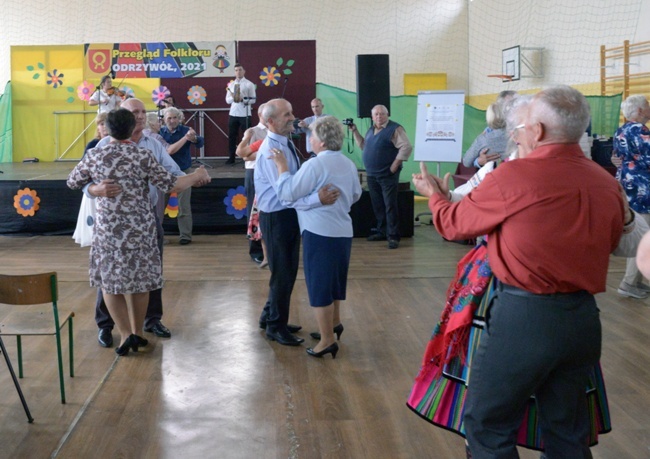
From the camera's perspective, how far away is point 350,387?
12.5 feet

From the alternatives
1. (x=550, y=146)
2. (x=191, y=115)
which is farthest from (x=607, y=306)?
(x=191, y=115)

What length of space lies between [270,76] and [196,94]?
4.48ft

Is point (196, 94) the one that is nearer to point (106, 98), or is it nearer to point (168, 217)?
point (106, 98)

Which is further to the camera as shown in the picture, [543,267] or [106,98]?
[106,98]

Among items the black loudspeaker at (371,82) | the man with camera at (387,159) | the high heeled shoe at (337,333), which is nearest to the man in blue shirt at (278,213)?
the high heeled shoe at (337,333)

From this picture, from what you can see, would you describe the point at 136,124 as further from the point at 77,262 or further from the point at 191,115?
the point at 191,115

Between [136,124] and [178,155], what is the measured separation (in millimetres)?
3341

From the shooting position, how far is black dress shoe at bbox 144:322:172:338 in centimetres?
470

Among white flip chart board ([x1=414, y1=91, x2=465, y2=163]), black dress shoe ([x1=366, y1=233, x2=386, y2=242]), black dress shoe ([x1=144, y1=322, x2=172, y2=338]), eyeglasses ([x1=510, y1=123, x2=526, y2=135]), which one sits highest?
white flip chart board ([x1=414, y1=91, x2=465, y2=163])

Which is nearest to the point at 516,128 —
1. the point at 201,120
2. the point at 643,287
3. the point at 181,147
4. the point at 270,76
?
the point at 643,287

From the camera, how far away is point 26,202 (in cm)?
874

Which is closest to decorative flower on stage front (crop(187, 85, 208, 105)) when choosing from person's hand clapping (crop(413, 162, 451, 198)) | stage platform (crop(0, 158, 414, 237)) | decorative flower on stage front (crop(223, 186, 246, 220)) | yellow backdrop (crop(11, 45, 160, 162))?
yellow backdrop (crop(11, 45, 160, 162))

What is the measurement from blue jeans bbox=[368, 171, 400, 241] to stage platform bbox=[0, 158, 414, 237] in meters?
0.27

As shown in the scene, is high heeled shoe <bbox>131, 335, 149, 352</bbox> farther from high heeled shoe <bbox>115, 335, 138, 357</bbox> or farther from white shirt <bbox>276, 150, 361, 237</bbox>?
white shirt <bbox>276, 150, 361, 237</bbox>
